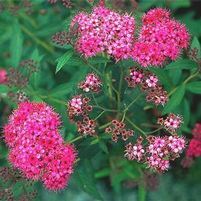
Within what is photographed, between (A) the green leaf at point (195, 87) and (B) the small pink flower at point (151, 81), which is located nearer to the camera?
(B) the small pink flower at point (151, 81)

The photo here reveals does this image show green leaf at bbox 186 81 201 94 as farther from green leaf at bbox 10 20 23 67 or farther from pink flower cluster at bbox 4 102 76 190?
green leaf at bbox 10 20 23 67

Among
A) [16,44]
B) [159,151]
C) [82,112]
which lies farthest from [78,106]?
[16,44]

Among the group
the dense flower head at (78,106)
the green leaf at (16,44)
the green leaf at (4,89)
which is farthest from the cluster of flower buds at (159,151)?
the green leaf at (16,44)

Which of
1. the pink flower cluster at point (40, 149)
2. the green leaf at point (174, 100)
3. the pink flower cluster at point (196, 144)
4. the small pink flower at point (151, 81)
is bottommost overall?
the pink flower cluster at point (196, 144)

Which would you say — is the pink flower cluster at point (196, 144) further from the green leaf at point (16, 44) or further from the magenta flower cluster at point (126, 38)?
the green leaf at point (16, 44)

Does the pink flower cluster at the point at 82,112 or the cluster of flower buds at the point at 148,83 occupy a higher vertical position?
the cluster of flower buds at the point at 148,83

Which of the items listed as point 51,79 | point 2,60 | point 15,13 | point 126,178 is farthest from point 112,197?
point 15,13

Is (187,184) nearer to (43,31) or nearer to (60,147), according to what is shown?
(43,31)

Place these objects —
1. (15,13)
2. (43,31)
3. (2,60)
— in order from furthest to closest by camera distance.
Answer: (2,60) < (43,31) < (15,13)
